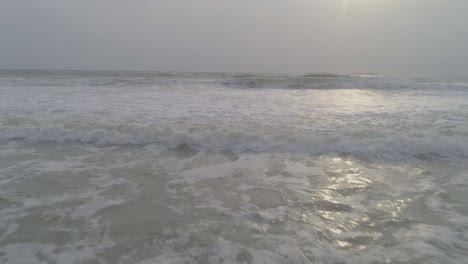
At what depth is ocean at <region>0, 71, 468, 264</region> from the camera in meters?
2.50

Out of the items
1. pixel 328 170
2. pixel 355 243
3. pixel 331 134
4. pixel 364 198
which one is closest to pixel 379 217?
pixel 364 198

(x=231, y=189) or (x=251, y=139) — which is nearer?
(x=231, y=189)

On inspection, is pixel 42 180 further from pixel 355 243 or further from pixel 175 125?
pixel 355 243

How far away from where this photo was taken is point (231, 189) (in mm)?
3729

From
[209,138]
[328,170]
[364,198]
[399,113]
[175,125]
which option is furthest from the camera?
[399,113]

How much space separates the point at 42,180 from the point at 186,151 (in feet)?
7.33

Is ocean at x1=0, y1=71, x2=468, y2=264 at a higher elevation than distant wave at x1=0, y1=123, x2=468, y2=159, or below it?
below

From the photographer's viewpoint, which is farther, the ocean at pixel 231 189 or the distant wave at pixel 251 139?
the distant wave at pixel 251 139

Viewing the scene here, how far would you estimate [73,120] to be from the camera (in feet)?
22.4

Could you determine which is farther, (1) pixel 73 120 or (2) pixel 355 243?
(1) pixel 73 120

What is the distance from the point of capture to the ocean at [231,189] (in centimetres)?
250

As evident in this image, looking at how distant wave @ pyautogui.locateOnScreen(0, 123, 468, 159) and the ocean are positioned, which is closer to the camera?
the ocean

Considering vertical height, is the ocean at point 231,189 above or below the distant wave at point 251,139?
below

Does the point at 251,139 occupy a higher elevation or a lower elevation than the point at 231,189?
higher
